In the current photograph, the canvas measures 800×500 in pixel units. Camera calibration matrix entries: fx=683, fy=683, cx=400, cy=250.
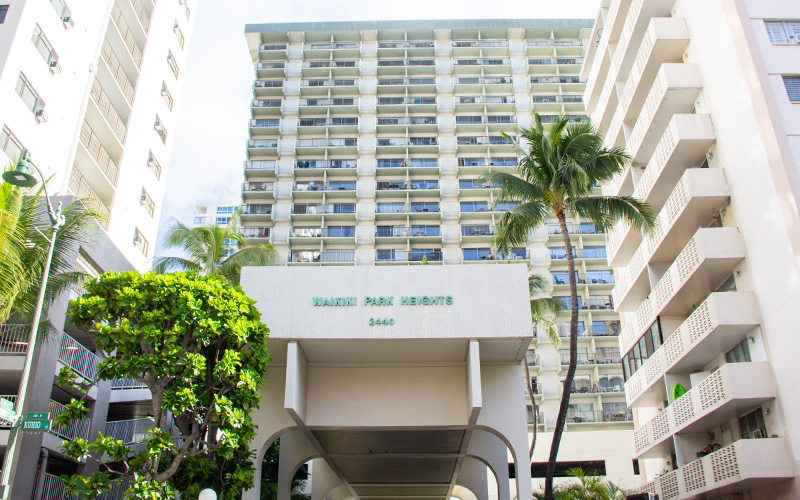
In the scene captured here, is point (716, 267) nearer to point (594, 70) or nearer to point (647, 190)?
point (647, 190)

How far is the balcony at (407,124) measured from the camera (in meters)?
67.1

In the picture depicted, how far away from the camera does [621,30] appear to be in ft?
110

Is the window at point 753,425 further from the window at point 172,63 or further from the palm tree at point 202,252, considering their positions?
the window at point 172,63

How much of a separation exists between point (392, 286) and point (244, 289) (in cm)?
435

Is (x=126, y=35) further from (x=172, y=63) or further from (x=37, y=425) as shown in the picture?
(x=37, y=425)

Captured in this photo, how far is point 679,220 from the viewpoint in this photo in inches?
997

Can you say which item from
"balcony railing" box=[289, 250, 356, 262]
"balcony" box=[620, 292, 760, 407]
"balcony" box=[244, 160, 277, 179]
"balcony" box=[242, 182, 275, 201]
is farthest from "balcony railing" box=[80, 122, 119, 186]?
"balcony" box=[244, 160, 277, 179]

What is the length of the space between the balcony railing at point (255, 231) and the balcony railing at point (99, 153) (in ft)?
97.4

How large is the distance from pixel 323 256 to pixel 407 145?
45.0 ft

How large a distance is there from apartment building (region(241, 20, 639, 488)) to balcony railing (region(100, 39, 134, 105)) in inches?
1103

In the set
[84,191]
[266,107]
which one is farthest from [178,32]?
[266,107]

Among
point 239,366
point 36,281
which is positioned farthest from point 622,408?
point 36,281

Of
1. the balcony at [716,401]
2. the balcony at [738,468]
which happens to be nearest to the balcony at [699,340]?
the balcony at [716,401]

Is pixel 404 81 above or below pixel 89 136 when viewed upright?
above
